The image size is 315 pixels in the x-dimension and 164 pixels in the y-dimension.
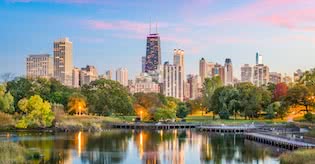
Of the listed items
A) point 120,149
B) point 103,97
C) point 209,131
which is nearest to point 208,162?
point 120,149

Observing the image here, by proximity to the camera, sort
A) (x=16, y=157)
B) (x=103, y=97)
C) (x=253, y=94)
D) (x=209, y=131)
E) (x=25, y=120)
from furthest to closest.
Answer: (x=103, y=97) < (x=253, y=94) < (x=209, y=131) < (x=25, y=120) < (x=16, y=157)

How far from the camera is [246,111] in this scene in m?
95.1

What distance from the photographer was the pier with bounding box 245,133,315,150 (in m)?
49.5

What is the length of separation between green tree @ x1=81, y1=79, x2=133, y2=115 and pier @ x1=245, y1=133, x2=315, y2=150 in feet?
138

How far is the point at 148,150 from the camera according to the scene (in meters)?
50.8

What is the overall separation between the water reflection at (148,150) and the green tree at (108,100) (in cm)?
3633

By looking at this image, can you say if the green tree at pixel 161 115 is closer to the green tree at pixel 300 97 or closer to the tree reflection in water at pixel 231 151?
the green tree at pixel 300 97

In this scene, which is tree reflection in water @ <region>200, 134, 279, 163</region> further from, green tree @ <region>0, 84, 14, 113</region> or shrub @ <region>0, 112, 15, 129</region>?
green tree @ <region>0, 84, 14, 113</region>

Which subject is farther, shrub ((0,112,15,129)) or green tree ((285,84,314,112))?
green tree ((285,84,314,112))

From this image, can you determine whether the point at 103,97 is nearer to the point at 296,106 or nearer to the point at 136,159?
the point at 296,106

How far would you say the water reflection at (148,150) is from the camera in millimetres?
43781

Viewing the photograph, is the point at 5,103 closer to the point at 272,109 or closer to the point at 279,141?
the point at 279,141

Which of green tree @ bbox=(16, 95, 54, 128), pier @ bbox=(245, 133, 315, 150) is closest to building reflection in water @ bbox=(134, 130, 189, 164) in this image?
pier @ bbox=(245, 133, 315, 150)

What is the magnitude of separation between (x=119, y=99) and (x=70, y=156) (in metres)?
58.9
